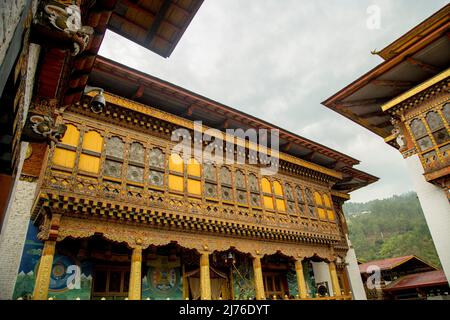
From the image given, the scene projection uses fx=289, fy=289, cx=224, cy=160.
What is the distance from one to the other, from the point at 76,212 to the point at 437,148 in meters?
13.3

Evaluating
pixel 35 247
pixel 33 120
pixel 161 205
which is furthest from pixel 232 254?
pixel 33 120

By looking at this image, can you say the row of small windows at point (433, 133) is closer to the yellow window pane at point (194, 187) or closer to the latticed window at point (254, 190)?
the latticed window at point (254, 190)

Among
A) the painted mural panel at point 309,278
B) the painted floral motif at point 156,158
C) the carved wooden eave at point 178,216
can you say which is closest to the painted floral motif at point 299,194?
the carved wooden eave at point 178,216

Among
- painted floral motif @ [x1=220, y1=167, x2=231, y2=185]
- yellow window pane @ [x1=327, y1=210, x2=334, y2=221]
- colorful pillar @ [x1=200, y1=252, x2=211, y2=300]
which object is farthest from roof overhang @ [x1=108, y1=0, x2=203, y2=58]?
yellow window pane @ [x1=327, y1=210, x2=334, y2=221]

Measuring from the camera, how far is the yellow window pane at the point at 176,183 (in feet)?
34.1

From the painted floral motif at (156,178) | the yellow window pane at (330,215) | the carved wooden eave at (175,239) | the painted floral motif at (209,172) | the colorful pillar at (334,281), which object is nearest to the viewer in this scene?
the carved wooden eave at (175,239)

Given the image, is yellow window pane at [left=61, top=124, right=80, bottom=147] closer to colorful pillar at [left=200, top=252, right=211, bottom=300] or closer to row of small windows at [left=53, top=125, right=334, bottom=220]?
row of small windows at [left=53, top=125, right=334, bottom=220]

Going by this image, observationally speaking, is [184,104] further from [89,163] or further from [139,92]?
[89,163]

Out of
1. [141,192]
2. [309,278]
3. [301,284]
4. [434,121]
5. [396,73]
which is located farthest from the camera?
[309,278]

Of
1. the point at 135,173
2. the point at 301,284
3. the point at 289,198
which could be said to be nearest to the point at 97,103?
the point at 135,173

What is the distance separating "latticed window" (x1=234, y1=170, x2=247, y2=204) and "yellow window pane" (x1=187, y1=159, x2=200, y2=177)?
1.86 metres

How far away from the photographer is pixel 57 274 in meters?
8.96

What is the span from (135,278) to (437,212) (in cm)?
1165

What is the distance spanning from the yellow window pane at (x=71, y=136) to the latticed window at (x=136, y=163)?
5.54 ft
